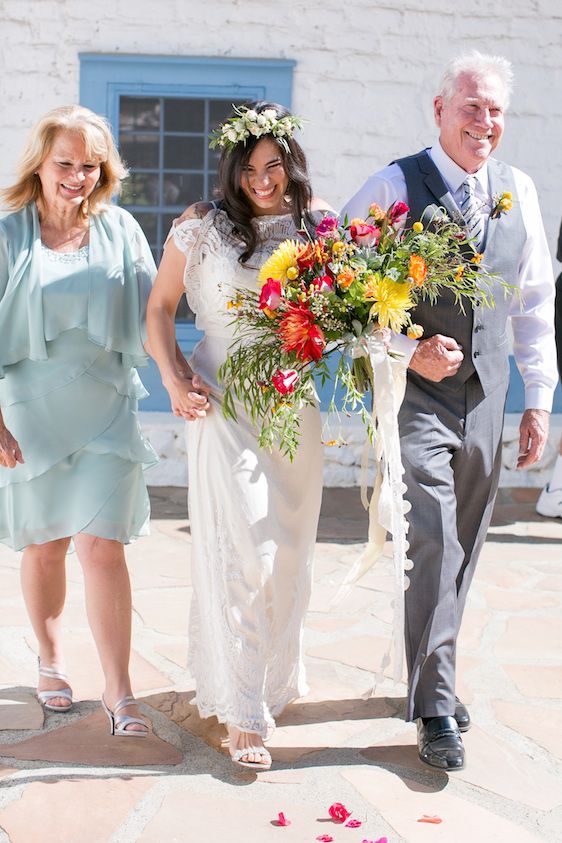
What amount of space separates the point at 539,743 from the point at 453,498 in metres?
0.89

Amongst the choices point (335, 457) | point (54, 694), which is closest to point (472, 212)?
point (54, 694)

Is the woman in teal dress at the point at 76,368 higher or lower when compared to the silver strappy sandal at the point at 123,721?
higher

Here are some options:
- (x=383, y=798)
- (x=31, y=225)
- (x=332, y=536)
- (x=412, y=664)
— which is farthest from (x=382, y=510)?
(x=332, y=536)

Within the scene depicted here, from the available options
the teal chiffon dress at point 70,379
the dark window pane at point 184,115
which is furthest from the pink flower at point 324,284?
the dark window pane at point 184,115

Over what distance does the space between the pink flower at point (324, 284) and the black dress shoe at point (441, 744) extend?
140 centimetres

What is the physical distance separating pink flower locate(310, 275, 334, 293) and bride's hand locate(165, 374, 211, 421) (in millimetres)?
582

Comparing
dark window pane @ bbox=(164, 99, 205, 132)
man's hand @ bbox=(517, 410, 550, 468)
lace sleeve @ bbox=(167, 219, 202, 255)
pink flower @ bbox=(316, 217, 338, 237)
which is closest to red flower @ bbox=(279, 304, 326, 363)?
pink flower @ bbox=(316, 217, 338, 237)

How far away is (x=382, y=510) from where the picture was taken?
359cm

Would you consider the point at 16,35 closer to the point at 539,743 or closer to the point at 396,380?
the point at 396,380

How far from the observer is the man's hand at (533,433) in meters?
3.95

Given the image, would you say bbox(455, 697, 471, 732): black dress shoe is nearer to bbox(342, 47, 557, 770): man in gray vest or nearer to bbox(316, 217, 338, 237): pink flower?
bbox(342, 47, 557, 770): man in gray vest

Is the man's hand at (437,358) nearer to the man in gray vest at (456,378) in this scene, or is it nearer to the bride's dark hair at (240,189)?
the man in gray vest at (456,378)

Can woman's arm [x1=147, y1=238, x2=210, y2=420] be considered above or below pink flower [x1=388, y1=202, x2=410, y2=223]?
below

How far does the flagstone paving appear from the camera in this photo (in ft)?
10.7
